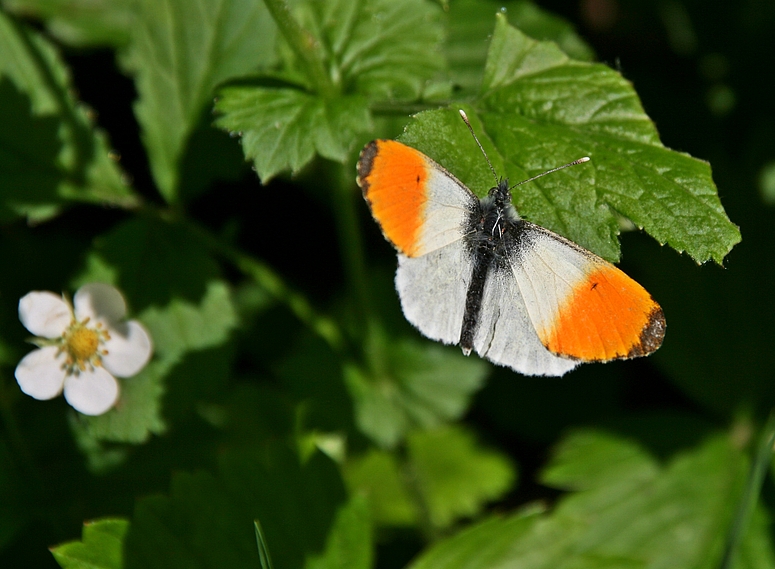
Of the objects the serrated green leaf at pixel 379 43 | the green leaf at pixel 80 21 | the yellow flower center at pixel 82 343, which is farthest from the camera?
the green leaf at pixel 80 21

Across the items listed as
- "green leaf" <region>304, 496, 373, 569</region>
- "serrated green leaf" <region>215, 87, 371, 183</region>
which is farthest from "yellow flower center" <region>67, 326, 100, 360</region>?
"green leaf" <region>304, 496, 373, 569</region>

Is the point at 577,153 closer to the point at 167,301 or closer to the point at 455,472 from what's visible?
the point at 167,301

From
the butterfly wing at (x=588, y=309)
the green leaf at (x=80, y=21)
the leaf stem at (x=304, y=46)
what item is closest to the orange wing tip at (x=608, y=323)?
the butterfly wing at (x=588, y=309)

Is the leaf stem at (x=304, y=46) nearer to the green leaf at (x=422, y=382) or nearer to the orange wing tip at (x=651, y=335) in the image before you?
the orange wing tip at (x=651, y=335)

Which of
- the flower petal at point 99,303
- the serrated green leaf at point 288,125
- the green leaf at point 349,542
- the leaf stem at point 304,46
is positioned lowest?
the green leaf at point 349,542

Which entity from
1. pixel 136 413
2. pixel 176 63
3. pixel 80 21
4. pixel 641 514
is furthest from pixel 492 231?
pixel 80 21

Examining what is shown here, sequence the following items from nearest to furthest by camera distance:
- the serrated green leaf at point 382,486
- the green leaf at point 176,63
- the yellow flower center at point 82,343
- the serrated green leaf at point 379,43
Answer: the serrated green leaf at point 379,43
the yellow flower center at point 82,343
the green leaf at point 176,63
the serrated green leaf at point 382,486

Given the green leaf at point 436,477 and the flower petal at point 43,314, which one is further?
the green leaf at point 436,477

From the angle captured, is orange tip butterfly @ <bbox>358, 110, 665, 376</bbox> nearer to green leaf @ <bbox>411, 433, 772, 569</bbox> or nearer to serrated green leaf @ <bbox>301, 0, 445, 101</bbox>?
serrated green leaf @ <bbox>301, 0, 445, 101</bbox>
